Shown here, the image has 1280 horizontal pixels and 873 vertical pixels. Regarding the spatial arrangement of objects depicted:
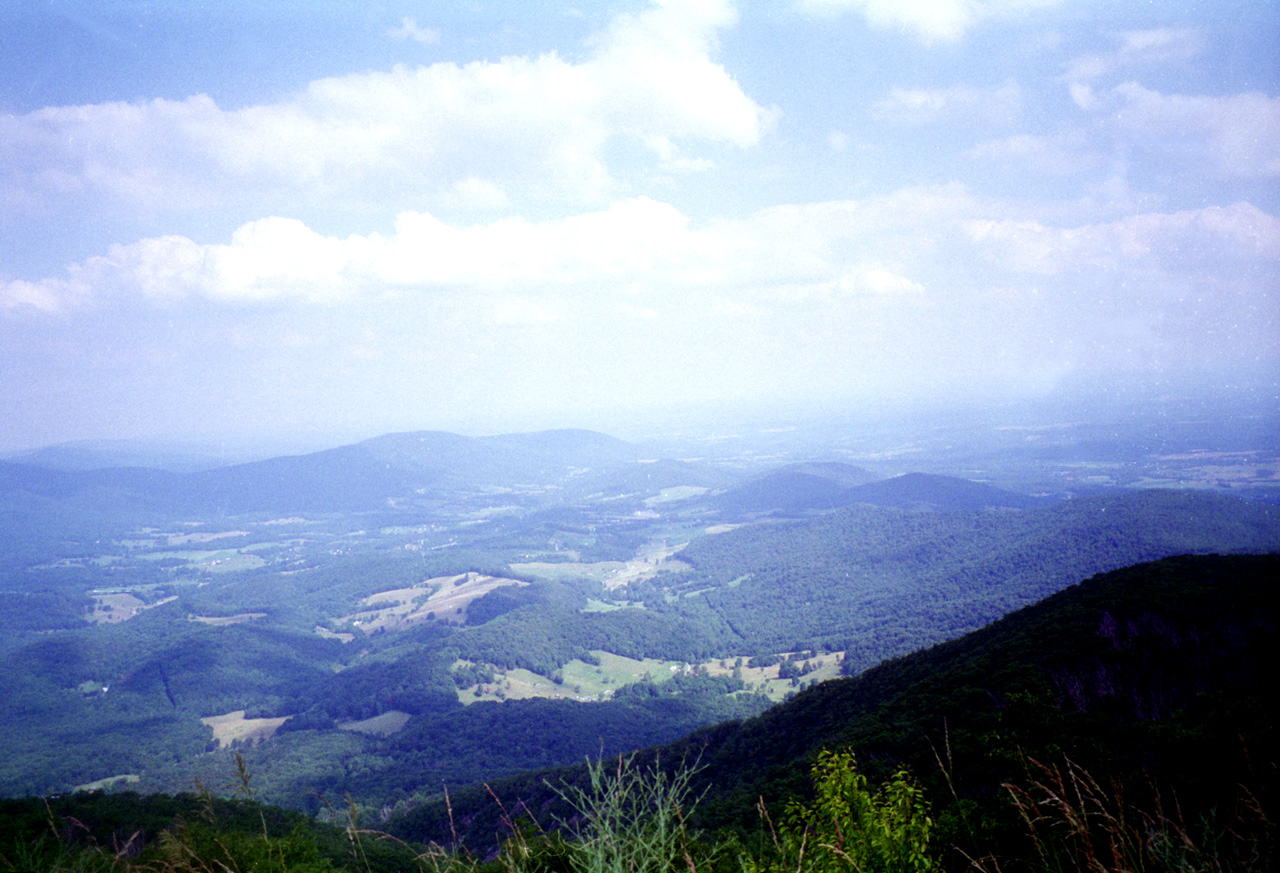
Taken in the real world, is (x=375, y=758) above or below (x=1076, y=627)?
below

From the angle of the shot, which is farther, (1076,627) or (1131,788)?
(1076,627)

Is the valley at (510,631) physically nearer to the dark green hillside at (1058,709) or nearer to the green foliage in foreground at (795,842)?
the dark green hillside at (1058,709)

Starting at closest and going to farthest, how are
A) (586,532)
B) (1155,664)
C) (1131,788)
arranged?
(1131,788) < (1155,664) < (586,532)

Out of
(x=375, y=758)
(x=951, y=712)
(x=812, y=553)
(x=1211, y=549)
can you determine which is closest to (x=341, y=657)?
(x=375, y=758)

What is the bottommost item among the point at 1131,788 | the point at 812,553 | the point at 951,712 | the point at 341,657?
the point at 341,657

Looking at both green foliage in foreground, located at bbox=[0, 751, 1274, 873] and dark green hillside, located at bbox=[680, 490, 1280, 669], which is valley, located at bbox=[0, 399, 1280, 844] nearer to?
dark green hillside, located at bbox=[680, 490, 1280, 669]

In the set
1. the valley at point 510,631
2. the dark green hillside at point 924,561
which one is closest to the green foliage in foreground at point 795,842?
the valley at point 510,631

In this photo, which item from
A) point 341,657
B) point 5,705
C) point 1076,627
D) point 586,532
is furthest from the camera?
point 586,532

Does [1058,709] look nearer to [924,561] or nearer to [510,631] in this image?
[510,631]

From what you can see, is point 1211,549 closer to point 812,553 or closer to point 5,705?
point 812,553
